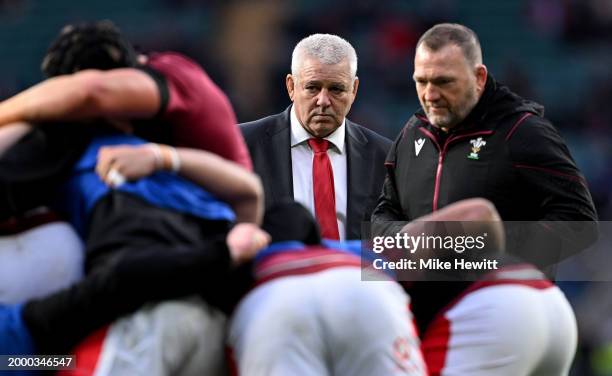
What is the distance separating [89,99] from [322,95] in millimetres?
2554

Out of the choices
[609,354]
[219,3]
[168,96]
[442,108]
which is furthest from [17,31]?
[168,96]

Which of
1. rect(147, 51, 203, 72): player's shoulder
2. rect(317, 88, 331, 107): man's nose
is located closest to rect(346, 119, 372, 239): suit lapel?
rect(317, 88, 331, 107): man's nose

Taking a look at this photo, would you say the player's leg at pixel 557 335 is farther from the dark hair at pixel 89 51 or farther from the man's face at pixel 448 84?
the dark hair at pixel 89 51

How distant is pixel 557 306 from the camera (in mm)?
3893

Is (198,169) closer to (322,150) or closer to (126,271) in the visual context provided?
(126,271)

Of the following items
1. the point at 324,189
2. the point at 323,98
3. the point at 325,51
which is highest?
the point at 325,51

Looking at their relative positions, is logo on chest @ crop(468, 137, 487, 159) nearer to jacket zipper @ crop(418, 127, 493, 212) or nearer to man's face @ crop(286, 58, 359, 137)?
jacket zipper @ crop(418, 127, 493, 212)

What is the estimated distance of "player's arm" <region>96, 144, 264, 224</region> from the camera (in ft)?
11.0

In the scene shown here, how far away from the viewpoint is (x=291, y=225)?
3613 mm

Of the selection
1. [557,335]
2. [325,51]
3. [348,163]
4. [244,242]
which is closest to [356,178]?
[348,163]

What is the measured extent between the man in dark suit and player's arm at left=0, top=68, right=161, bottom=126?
2283mm

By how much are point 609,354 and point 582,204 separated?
5.02 metres

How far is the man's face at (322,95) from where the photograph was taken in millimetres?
5852

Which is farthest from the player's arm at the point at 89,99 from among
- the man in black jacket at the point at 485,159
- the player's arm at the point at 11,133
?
the man in black jacket at the point at 485,159
